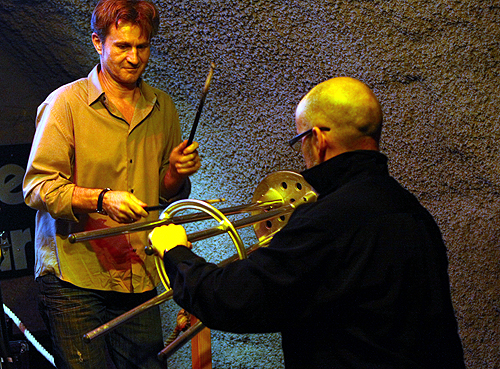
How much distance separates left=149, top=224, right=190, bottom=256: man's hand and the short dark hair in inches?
33.1

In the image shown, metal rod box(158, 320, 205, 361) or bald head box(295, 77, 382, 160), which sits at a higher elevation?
bald head box(295, 77, 382, 160)

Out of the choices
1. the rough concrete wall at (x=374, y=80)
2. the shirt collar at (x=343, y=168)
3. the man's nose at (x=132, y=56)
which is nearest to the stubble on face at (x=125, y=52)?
the man's nose at (x=132, y=56)

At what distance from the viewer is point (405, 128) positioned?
2473 millimetres

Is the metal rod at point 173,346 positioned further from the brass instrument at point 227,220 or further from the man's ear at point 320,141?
the man's ear at point 320,141

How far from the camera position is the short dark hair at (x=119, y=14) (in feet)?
6.16

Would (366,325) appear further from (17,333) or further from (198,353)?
(17,333)

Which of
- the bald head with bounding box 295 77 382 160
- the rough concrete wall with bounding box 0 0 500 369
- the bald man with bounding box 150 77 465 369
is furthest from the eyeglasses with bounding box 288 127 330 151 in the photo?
the rough concrete wall with bounding box 0 0 500 369

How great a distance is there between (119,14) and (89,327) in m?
1.09

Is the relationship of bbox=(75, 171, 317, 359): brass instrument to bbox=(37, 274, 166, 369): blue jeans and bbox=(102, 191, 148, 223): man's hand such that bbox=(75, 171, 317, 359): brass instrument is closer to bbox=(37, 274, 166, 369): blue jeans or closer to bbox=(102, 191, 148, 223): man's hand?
bbox=(102, 191, 148, 223): man's hand

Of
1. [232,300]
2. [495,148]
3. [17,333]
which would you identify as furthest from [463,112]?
[17,333]

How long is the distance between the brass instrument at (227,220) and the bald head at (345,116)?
1.16 feet

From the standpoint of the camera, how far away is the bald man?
1.24 metres

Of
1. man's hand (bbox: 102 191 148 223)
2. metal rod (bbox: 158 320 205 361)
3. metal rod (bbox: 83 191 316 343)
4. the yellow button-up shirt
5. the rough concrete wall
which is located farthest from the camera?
the rough concrete wall

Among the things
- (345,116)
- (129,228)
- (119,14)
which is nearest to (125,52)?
(119,14)
